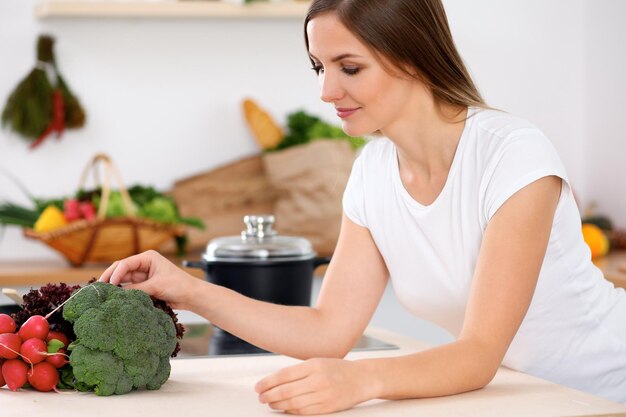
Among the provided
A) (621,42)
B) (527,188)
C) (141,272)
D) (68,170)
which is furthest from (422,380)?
(621,42)

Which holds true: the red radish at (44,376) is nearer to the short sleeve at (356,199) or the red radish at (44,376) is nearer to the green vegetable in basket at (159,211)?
the short sleeve at (356,199)

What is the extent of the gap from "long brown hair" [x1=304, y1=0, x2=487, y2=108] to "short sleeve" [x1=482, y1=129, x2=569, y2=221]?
6.1 inches

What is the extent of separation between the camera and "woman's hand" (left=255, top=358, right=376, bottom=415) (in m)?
1.22

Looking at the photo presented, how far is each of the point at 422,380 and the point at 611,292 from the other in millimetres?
574

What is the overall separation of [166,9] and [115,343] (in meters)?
2.29

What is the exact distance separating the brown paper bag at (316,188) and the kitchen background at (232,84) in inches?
11.4

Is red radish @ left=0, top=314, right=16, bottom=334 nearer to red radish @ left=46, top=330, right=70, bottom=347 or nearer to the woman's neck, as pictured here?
red radish @ left=46, top=330, right=70, bottom=347

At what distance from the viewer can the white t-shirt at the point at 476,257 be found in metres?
1.56

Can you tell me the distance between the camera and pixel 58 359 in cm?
133

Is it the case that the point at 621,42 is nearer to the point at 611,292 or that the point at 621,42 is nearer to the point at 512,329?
the point at 611,292

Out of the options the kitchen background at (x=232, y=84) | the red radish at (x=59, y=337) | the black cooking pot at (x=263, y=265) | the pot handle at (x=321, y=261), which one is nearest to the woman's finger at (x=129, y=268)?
the red radish at (x=59, y=337)

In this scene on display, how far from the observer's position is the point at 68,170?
351cm

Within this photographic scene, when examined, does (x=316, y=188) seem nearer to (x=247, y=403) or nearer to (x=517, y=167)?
(x=517, y=167)

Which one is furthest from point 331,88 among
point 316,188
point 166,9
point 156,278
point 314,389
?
point 166,9
